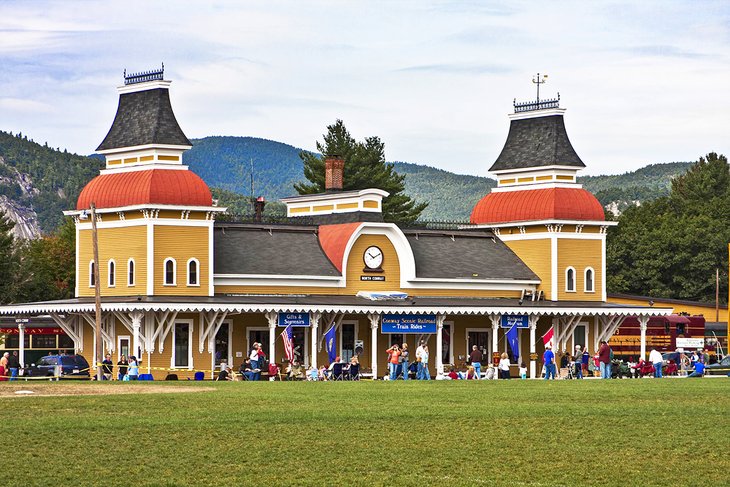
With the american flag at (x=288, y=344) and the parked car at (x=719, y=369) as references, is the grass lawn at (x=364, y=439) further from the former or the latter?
the parked car at (x=719, y=369)

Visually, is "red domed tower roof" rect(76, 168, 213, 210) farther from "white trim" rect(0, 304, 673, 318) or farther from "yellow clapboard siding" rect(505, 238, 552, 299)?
"yellow clapboard siding" rect(505, 238, 552, 299)

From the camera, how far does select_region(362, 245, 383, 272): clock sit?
68.5 m

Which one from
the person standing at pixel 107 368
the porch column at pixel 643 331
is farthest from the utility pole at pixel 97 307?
the porch column at pixel 643 331

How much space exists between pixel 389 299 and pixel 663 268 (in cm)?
4633

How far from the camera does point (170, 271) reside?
63531 millimetres

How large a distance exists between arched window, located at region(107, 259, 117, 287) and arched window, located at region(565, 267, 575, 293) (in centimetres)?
2201

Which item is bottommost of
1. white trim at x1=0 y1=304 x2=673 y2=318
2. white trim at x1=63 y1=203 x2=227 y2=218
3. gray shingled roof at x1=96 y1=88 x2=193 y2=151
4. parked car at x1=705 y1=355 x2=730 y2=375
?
parked car at x1=705 y1=355 x2=730 y2=375

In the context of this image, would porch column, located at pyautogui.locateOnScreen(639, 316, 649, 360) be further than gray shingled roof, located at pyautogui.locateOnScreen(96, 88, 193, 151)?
Yes

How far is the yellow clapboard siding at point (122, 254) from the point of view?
63.1 m

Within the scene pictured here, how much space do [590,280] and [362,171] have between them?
37125mm

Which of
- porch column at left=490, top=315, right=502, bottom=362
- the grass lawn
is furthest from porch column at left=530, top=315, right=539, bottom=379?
the grass lawn

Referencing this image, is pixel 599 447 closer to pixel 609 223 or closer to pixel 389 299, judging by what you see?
pixel 389 299

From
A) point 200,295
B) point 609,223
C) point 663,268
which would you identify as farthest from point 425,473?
point 663,268

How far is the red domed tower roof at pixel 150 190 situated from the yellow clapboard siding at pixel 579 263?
18047 mm
